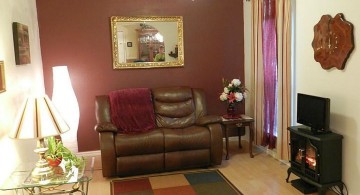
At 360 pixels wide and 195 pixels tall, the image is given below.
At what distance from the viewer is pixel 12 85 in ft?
10.3

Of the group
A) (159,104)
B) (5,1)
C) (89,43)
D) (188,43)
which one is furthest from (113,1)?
(5,1)

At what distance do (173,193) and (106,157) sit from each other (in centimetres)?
94

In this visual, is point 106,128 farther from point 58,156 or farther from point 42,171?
point 42,171

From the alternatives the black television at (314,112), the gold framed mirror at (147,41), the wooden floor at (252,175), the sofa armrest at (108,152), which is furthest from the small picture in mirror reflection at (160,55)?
the black television at (314,112)

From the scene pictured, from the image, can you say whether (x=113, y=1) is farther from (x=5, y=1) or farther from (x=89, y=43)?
(x=5, y=1)

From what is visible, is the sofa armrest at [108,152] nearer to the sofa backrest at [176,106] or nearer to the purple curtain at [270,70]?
the sofa backrest at [176,106]

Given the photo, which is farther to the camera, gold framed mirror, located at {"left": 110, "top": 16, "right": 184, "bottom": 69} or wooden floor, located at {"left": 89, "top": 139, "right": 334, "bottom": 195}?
gold framed mirror, located at {"left": 110, "top": 16, "right": 184, "bottom": 69}

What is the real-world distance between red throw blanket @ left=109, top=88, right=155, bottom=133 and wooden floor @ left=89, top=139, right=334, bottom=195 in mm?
686

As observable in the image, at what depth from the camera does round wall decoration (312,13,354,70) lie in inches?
124

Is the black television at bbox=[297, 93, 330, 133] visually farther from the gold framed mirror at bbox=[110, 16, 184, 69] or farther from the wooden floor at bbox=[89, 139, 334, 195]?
the gold framed mirror at bbox=[110, 16, 184, 69]

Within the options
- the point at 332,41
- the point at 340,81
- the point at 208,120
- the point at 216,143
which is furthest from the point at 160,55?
the point at 340,81

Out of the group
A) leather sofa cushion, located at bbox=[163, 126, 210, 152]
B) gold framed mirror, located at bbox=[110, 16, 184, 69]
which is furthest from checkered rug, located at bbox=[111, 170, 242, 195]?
gold framed mirror, located at bbox=[110, 16, 184, 69]

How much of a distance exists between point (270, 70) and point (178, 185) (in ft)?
6.56

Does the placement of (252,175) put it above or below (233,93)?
below
